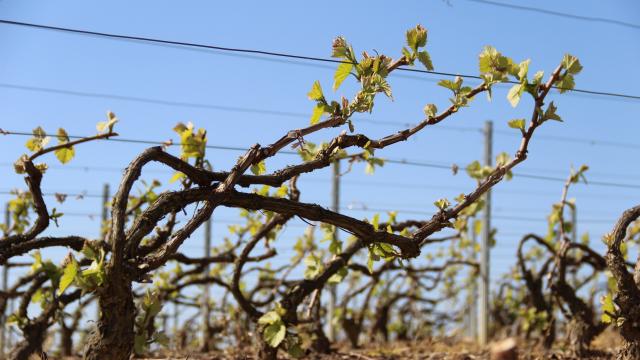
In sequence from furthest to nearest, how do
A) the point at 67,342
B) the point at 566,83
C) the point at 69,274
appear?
the point at 67,342
the point at 566,83
the point at 69,274

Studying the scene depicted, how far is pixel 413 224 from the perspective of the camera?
214 inches

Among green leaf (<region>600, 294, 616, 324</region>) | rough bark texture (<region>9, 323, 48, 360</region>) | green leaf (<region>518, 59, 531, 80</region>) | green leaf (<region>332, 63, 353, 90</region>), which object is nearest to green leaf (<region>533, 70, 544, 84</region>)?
green leaf (<region>518, 59, 531, 80</region>)

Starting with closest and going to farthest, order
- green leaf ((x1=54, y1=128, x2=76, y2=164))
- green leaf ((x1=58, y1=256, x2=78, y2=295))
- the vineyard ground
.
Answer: green leaf ((x1=58, y1=256, x2=78, y2=295)) → green leaf ((x1=54, y1=128, x2=76, y2=164)) → the vineyard ground

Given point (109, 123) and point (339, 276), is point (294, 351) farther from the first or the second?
point (109, 123)

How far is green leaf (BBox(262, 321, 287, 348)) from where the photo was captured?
14.2 feet

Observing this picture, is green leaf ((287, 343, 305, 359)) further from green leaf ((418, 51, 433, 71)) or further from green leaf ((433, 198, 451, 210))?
green leaf ((418, 51, 433, 71))

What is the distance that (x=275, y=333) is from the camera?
4398mm

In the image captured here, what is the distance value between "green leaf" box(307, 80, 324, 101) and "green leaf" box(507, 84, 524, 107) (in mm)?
821

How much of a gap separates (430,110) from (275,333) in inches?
68.0

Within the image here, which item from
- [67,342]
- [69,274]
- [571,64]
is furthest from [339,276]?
[67,342]

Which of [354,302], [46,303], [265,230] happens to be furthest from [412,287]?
[46,303]

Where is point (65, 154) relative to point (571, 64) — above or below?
below

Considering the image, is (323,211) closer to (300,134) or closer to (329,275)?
(300,134)

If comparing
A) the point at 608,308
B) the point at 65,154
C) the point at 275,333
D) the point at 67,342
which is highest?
the point at 65,154
